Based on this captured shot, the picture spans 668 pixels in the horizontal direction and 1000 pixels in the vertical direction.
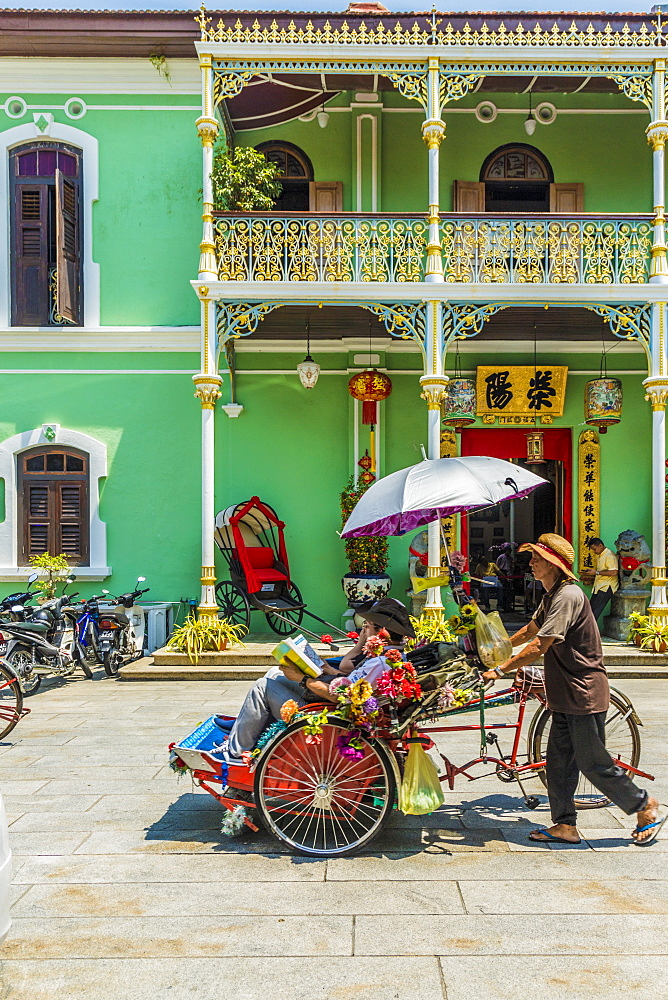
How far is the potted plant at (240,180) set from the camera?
1038cm

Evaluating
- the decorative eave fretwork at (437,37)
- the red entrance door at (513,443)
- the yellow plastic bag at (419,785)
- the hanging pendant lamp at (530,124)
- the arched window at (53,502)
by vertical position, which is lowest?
the yellow plastic bag at (419,785)

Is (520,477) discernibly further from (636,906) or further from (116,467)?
(116,467)

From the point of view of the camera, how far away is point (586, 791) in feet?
16.9

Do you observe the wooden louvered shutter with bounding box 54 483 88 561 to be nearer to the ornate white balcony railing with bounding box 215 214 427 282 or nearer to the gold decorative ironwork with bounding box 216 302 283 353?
the gold decorative ironwork with bounding box 216 302 283 353

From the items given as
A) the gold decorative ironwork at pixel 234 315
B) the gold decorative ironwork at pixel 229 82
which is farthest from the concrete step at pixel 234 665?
the gold decorative ironwork at pixel 229 82

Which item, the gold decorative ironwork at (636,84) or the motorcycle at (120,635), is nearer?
the motorcycle at (120,635)

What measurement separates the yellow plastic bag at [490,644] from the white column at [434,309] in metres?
5.55

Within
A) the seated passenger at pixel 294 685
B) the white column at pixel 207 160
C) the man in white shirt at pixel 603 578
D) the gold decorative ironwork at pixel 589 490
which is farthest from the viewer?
the gold decorative ironwork at pixel 589 490

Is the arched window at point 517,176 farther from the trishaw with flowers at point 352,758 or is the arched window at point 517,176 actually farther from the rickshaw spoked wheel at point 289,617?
the trishaw with flowers at point 352,758

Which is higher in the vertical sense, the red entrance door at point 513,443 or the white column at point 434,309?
the white column at point 434,309

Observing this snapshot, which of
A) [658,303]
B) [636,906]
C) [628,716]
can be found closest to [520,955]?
[636,906]

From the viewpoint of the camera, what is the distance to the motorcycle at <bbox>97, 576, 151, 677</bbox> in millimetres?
9664

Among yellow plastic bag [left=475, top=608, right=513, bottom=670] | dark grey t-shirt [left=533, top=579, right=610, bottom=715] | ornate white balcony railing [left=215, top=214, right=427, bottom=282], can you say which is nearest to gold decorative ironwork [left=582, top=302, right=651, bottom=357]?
ornate white balcony railing [left=215, top=214, right=427, bottom=282]

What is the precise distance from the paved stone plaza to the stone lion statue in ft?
18.8
